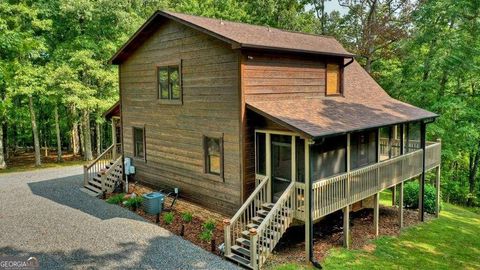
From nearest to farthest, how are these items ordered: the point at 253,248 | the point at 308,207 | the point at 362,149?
the point at 253,248 → the point at 308,207 → the point at 362,149

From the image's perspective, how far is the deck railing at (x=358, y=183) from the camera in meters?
10.5

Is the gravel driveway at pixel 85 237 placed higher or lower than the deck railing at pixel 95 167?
lower

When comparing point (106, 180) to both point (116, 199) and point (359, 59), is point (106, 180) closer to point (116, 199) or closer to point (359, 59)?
point (116, 199)

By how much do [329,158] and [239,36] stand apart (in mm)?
4958

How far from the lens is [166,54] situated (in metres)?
13.7

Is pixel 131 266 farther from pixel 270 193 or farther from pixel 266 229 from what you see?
pixel 270 193

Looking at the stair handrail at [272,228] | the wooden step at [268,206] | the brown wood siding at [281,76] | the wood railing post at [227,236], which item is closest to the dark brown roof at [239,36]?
the brown wood siding at [281,76]

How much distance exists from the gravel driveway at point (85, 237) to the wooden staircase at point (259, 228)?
0.51m

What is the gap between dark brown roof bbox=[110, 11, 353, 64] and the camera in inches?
439

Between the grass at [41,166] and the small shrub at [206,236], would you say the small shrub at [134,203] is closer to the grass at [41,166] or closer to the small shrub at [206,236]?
the small shrub at [206,236]

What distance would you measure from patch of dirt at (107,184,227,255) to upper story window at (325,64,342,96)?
21.3 ft

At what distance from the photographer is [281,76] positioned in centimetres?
1221

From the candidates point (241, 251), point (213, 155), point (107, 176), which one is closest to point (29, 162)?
point (107, 176)

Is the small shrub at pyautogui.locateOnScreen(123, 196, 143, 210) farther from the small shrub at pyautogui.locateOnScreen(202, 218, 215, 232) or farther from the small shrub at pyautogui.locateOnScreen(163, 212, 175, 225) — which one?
the small shrub at pyautogui.locateOnScreen(202, 218, 215, 232)
